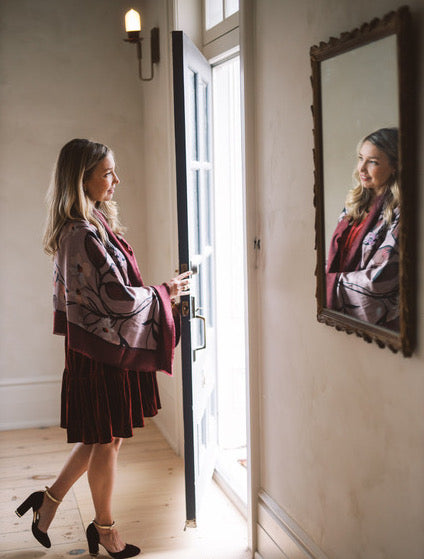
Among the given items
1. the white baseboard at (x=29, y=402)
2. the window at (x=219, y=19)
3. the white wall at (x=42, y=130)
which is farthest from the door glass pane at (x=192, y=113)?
the white baseboard at (x=29, y=402)

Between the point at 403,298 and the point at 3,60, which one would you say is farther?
the point at 3,60

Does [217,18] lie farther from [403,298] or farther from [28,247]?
[403,298]

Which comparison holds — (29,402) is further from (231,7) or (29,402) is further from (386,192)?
(386,192)

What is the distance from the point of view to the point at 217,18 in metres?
3.23

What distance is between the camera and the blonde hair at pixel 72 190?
8.46 ft

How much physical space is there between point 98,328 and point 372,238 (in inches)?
47.9

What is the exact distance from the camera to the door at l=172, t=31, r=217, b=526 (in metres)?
2.63

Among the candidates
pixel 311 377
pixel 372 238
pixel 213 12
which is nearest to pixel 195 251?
pixel 311 377

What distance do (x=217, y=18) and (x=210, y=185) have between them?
0.75 metres

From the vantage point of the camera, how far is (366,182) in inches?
66.2

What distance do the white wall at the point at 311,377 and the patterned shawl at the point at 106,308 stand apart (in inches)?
15.3

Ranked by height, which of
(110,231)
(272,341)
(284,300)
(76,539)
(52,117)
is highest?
(52,117)

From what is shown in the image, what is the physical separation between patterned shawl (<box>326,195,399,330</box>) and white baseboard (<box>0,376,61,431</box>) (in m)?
2.79

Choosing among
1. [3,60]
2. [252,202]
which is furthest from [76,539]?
[3,60]
